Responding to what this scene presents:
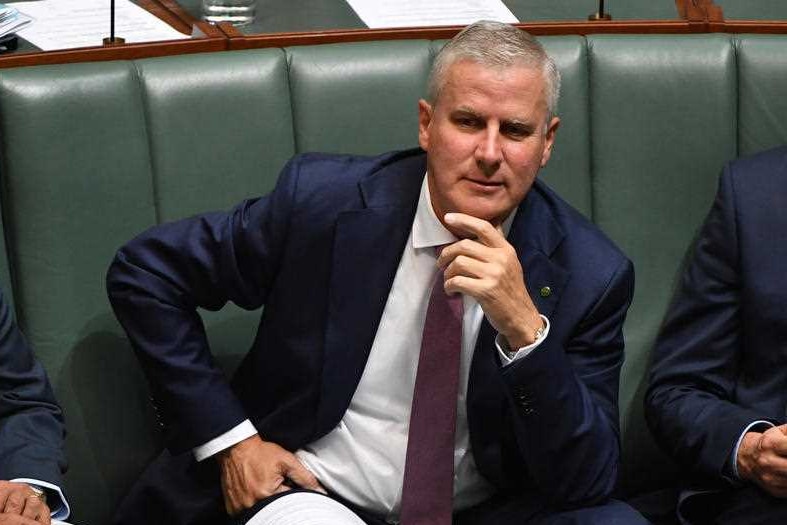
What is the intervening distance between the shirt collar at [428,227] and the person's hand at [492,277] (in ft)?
0.39

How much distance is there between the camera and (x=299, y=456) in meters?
2.25

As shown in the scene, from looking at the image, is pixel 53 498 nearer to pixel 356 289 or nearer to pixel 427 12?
pixel 356 289

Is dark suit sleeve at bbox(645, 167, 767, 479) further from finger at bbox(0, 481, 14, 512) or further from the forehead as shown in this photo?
finger at bbox(0, 481, 14, 512)

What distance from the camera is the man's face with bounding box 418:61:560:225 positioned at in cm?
207

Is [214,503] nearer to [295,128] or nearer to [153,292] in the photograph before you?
[153,292]

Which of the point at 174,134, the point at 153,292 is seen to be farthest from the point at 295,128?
the point at 153,292

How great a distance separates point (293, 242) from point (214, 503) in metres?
0.43

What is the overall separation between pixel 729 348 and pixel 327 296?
66 cm

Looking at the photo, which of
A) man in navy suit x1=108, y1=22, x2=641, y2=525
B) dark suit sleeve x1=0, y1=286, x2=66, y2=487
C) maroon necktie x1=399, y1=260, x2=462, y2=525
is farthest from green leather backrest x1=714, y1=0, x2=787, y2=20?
dark suit sleeve x1=0, y1=286, x2=66, y2=487

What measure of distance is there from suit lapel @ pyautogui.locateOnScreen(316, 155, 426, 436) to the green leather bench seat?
0.32 meters

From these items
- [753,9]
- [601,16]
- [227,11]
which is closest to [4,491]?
[227,11]

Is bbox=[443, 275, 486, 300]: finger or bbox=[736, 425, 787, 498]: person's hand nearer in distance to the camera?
bbox=[443, 275, 486, 300]: finger

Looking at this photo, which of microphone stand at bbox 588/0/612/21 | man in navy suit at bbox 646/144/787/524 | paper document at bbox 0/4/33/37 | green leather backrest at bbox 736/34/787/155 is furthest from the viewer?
microphone stand at bbox 588/0/612/21

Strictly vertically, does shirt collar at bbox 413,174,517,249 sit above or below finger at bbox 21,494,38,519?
above
